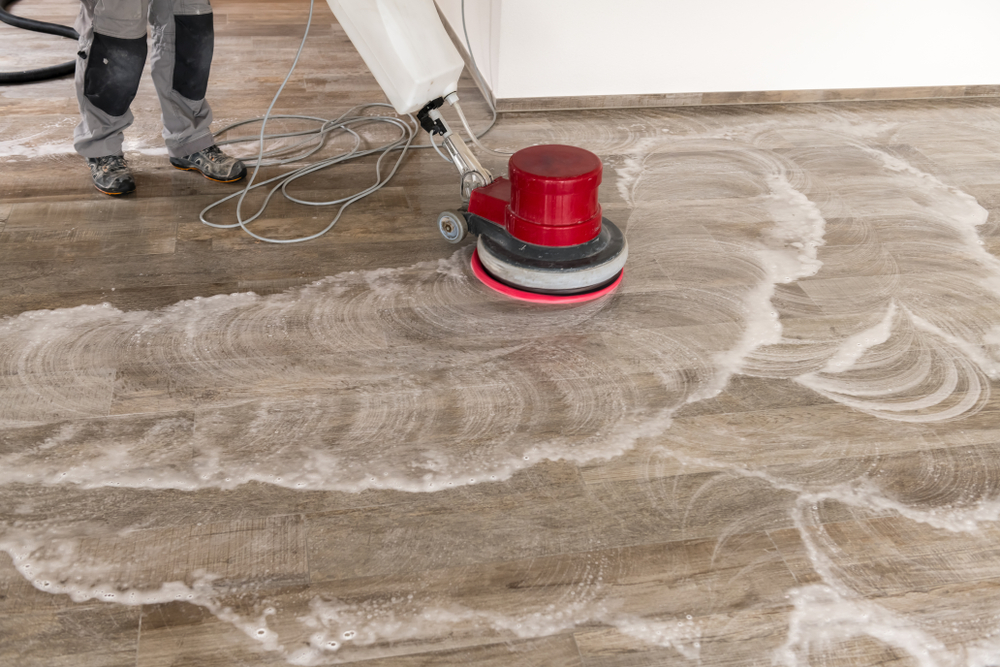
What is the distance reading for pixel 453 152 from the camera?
5.90 ft

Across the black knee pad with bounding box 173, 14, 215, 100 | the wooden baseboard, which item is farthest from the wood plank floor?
the wooden baseboard

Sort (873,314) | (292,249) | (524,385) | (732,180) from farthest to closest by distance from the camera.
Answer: (732,180) < (292,249) < (873,314) < (524,385)

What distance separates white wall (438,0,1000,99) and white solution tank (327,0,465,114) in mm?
843

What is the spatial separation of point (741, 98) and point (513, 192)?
4.72 feet

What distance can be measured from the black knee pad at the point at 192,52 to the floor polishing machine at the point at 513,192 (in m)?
0.55

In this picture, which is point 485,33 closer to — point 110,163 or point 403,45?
point 403,45

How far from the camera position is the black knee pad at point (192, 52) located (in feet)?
6.41

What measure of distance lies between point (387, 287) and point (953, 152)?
1862 millimetres

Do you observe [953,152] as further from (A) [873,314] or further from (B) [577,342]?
(B) [577,342]

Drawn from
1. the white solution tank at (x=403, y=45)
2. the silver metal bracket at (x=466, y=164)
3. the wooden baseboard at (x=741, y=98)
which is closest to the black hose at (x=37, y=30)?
the white solution tank at (x=403, y=45)

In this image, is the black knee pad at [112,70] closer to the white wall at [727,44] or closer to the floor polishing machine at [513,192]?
the floor polishing machine at [513,192]

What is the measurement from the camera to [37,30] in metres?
2.95

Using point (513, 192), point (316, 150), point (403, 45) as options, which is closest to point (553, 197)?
point (513, 192)

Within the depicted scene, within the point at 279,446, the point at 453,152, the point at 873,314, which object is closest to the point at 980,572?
the point at 873,314
